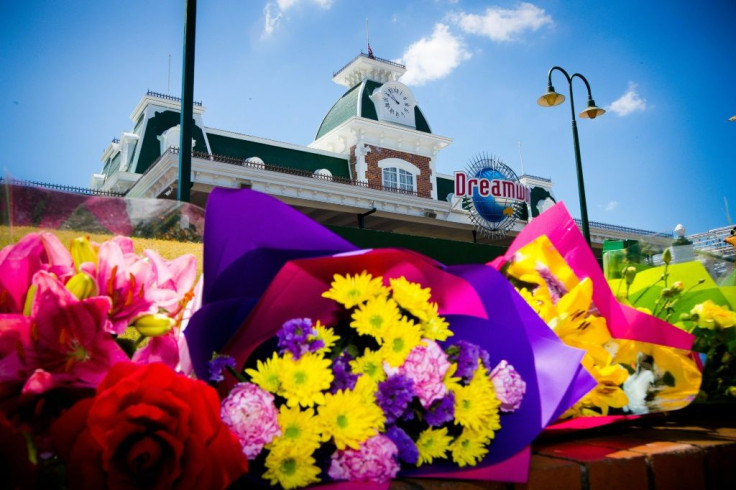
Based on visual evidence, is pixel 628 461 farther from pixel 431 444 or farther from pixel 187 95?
pixel 187 95

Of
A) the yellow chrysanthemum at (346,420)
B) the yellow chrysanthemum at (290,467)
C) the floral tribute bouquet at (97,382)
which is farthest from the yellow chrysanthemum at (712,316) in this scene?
the floral tribute bouquet at (97,382)

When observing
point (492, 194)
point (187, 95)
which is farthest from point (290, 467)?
point (492, 194)

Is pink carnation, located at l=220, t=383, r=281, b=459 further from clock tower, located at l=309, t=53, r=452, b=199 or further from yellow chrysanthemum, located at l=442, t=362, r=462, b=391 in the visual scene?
clock tower, located at l=309, t=53, r=452, b=199

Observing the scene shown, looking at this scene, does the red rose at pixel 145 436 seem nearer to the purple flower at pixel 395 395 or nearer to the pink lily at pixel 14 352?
the pink lily at pixel 14 352

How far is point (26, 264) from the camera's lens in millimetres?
1002

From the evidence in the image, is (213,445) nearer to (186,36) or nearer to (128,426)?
(128,426)

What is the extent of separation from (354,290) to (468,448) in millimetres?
368

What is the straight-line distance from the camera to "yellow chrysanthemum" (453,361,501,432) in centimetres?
110

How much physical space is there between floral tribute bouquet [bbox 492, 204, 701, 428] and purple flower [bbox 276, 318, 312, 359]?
803mm

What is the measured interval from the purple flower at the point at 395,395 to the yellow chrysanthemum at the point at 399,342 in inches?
1.5

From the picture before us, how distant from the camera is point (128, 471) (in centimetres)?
79

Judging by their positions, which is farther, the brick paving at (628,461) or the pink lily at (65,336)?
the brick paving at (628,461)

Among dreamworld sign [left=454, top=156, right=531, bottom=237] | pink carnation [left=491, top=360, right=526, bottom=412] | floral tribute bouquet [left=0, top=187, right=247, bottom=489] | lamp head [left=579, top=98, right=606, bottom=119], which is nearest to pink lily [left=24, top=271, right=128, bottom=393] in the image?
floral tribute bouquet [left=0, top=187, right=247, bottom=489]

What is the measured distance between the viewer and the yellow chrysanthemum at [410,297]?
112 cm
